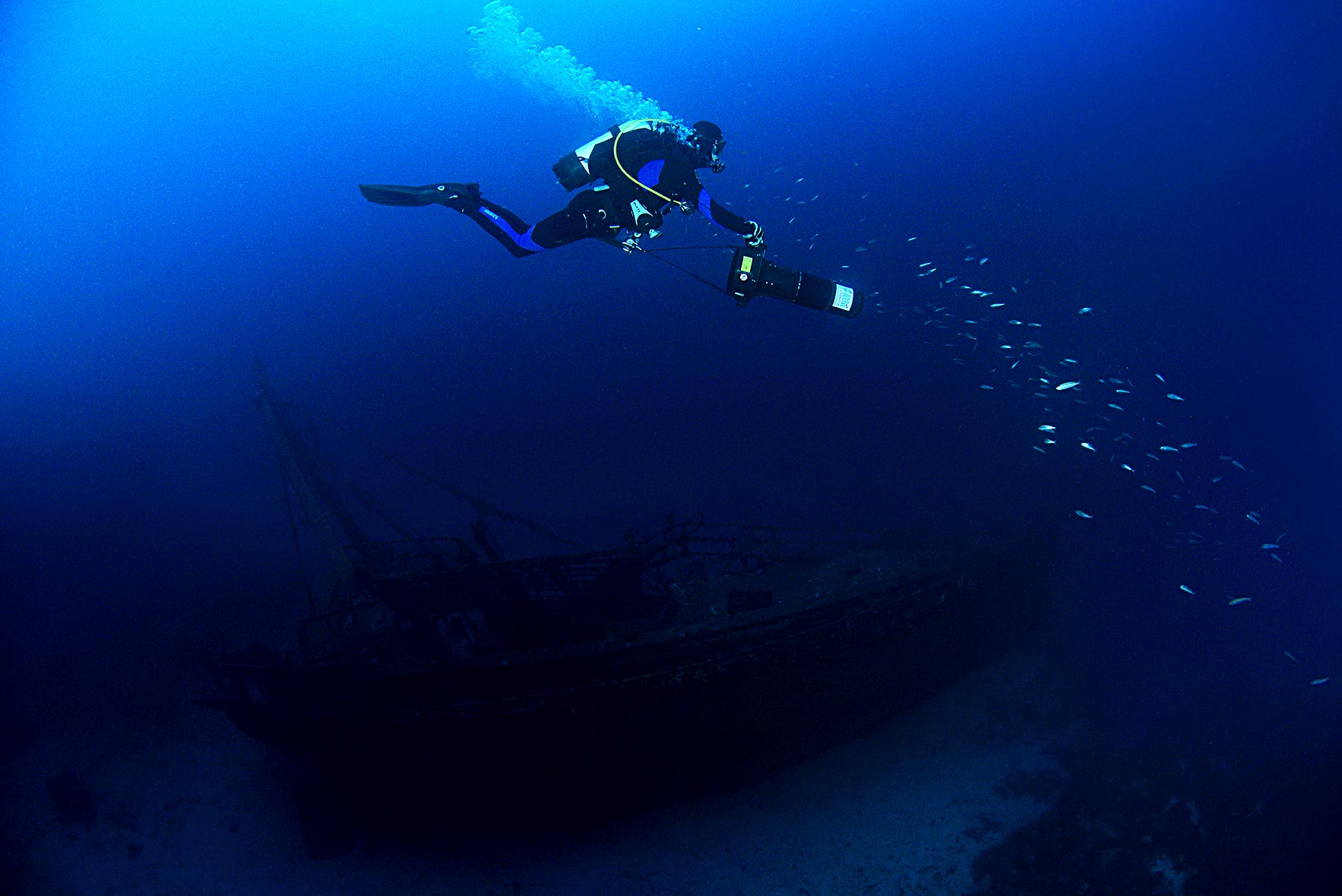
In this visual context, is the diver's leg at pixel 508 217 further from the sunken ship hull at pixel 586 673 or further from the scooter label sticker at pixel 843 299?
the sunken ship hull at pixel 586 673

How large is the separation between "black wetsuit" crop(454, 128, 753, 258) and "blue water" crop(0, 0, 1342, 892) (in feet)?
26.7

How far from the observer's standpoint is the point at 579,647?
604 cm

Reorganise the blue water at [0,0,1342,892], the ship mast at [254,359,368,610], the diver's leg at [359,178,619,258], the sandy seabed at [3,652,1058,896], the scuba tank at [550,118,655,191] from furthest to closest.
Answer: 1. the blue water at [0,0,1342,892]
2. the ship mast at [254,359,368,610]
3. the sandy seabed at [3,652,1058,896]
4. the diver's leg at [359,178,619,258]
5. the scuba tank at [550,118,655,191]

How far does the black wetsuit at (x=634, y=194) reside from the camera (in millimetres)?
5051

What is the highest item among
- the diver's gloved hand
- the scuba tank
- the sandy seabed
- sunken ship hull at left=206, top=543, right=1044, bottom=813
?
the scuba tank

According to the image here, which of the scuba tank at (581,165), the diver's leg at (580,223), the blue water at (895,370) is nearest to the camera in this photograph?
the scuba tank at (581,165)

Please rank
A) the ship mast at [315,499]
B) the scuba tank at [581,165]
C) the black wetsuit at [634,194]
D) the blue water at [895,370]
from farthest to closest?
the blue water at [895,370]
the ship mast at [315,499]
the scuba tank at [581,165]
the black wetsuit at [634,194]

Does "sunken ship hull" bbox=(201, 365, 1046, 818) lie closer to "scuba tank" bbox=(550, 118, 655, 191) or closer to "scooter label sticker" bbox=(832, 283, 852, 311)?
"scooter label sticker" bbox=(832, 283, 852, 311)

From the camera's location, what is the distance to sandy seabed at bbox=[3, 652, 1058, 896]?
7.29m

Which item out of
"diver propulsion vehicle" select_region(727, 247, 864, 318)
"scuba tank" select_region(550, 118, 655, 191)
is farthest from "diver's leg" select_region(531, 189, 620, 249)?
"diver propulsion vehicle" select_region(727, 247, 864, 318)

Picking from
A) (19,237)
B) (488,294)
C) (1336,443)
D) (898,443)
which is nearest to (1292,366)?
(1336,443)

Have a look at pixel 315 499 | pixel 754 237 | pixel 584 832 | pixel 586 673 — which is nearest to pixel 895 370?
pixel 754 237

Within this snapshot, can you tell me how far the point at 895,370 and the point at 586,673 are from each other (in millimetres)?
15791

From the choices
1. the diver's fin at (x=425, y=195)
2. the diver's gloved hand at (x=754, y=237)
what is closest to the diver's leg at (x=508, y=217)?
the diver's fin at (x=425, y=195)
